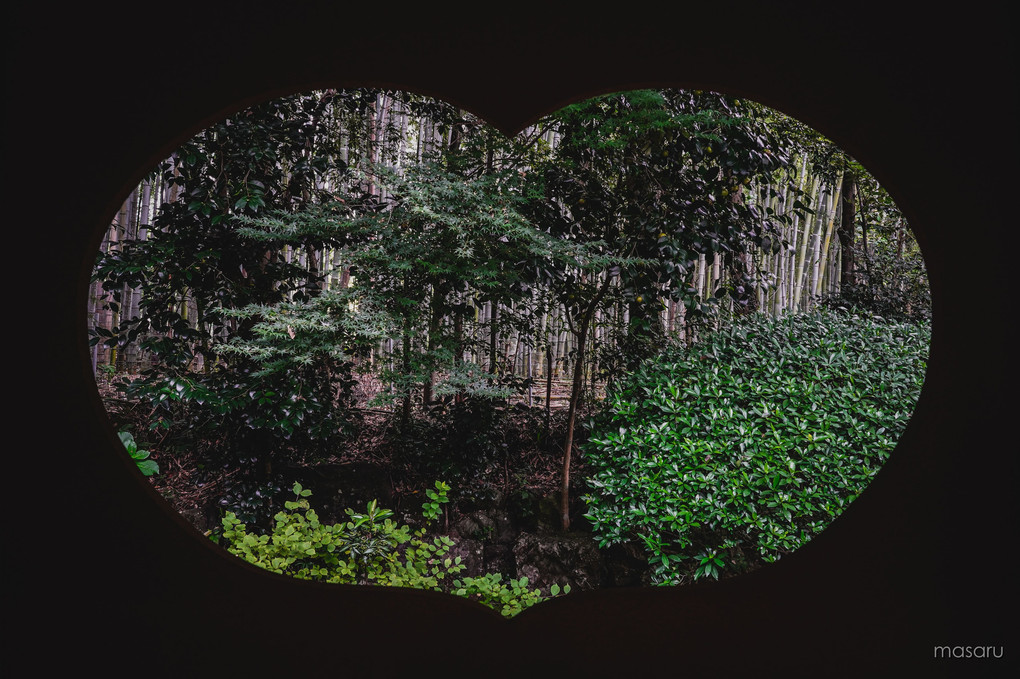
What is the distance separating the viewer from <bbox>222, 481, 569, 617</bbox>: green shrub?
8.04 feet

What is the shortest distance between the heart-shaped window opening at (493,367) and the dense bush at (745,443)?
0.01 metres

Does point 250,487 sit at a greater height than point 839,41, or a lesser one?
lesser

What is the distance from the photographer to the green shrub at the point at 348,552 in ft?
8.04

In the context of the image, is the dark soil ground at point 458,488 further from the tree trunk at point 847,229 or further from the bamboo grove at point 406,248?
the tree trunk at point 847,229

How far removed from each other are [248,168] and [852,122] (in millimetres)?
2920

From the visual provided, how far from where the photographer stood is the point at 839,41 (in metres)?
1.32

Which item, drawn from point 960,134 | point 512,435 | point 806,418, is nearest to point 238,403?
point 512,435

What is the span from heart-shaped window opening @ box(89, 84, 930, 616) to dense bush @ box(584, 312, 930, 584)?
13 millimetres

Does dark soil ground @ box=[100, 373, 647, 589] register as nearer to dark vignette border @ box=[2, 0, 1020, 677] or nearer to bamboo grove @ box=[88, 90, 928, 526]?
bamboo grove @ box=[88, 90, 928, 526]

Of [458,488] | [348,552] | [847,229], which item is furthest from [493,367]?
[847,229]

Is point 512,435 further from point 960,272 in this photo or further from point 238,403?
point 960,272

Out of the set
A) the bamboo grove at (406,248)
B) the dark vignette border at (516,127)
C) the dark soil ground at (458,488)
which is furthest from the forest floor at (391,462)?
the dark vignette border at (516,127)

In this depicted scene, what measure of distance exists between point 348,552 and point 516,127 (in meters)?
2.21

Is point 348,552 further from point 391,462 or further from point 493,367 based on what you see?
point 493,367
